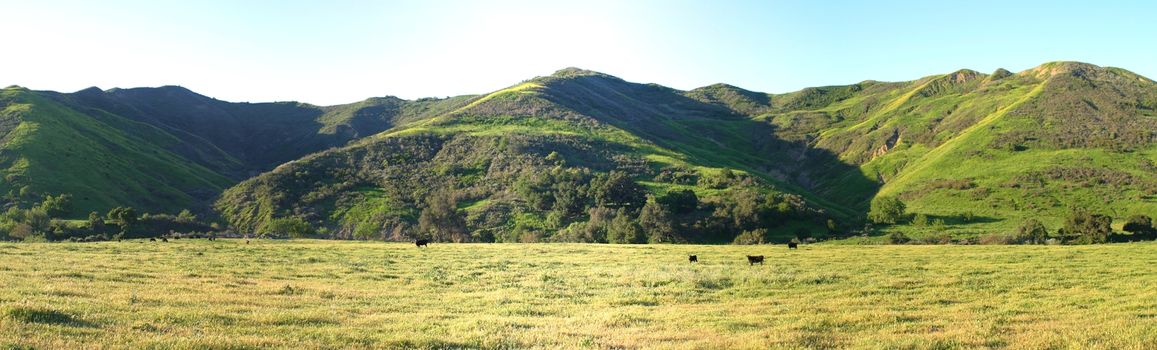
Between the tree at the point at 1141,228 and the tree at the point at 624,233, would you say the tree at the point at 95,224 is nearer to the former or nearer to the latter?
the tree at the point at 624,233

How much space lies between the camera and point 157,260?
35500 millimetres

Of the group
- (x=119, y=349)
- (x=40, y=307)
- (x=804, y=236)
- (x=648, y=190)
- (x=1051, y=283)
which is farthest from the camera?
(x=648, y=190)

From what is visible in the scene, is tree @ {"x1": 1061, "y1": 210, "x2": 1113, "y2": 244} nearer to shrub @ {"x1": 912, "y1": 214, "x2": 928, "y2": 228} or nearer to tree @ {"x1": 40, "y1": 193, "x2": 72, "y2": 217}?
shrub @ {"x1": 912, "y1": 214, "x2": 928, "y2": 228}

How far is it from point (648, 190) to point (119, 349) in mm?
102905

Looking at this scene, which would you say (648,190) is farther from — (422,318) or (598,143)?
(422,318)

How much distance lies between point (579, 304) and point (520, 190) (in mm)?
91034

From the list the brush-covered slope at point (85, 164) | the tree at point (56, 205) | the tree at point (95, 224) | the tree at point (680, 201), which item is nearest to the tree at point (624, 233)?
the tree at point (680, 201)

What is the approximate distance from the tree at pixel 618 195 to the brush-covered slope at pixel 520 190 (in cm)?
18

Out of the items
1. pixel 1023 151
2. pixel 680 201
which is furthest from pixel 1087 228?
pixel 1023 151

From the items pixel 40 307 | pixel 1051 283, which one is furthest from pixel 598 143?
pixel 40 307

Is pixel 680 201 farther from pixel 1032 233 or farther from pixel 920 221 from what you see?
pixel 1032 233

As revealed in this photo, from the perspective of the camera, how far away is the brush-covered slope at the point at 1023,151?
98.7 metres

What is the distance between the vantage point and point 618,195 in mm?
102375

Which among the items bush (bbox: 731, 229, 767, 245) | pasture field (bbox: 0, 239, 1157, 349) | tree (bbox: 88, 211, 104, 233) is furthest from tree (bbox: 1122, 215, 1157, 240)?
tree (bbox: 88, 211, 104, 233)
